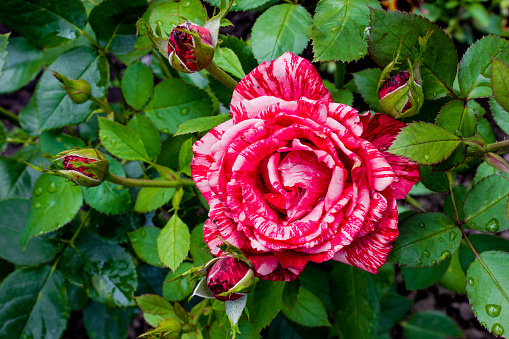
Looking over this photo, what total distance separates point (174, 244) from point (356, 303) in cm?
57

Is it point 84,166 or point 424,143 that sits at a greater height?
point 424,143

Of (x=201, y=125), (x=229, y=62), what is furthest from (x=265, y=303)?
(x=229, y=62)

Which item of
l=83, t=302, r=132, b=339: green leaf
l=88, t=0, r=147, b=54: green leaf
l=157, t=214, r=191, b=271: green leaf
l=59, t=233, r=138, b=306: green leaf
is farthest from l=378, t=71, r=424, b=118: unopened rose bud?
l=83, t=302, r=132, b=339: green leaf

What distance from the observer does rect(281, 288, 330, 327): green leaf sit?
3.53ft

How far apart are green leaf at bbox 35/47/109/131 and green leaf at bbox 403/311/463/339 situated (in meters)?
1.77

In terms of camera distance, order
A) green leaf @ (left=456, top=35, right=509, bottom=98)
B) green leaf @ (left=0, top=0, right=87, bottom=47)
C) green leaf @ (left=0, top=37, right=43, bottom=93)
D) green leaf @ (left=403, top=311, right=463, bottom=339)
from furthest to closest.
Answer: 1. green leaf @ (left=403, top=311, right=463, bottom=339)
2. green leaf @ (left=0, top=37, right=43, bottom=93)
3. green leaf @ (left=0, top=0, right=87, bottom=47)
4. green leaf @ (left=456, top=35, right=509, bottom=98)

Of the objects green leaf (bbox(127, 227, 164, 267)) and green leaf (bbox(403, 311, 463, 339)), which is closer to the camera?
green leaf (bbox(127, 227, 164, 267))

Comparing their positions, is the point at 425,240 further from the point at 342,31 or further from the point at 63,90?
the point at 63,90

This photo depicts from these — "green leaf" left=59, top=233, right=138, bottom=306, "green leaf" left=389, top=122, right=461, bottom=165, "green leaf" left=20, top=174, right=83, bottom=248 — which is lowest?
"green leaf" left=59, top=233, right=138, bottom=306

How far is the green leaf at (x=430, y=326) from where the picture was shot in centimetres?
183

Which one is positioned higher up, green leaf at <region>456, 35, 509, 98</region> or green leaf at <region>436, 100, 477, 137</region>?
green leaf at <region>456, 35, 509, 98</region>

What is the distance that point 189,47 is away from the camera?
0.61 m

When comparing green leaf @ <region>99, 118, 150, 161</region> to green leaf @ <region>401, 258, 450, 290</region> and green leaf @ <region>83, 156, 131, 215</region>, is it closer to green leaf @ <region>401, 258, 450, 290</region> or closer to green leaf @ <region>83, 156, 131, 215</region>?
green leaf @ <region>83, 156, 131, 215</region>

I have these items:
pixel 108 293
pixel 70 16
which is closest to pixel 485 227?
pixel 108 293
